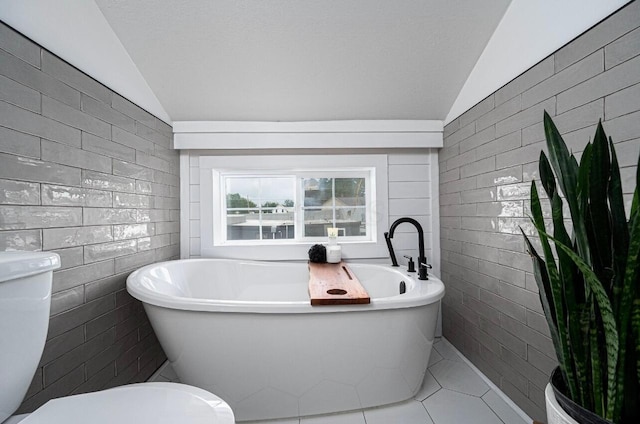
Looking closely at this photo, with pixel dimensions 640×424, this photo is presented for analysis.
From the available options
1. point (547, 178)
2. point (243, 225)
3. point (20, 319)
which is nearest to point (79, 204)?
point (20, 319)

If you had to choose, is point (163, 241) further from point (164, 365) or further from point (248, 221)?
point (164, 365)

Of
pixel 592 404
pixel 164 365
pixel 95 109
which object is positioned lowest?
pixel 164 365

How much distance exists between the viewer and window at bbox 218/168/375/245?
2559 mm

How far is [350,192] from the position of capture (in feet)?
8.46

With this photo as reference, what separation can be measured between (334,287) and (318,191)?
1189mm

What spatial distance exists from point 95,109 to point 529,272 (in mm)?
2334

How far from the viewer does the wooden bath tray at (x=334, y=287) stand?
130 cm

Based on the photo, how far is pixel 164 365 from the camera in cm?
200

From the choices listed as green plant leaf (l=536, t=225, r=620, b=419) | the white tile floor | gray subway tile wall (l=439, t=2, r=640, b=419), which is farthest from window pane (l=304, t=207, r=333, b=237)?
green plant leaf (l=536, t=225, r=620, b=419)

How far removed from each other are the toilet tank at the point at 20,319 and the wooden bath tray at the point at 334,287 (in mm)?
927

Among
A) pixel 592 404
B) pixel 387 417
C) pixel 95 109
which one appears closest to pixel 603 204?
pixel 592 404

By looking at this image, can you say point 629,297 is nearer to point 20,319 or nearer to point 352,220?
point 20,319

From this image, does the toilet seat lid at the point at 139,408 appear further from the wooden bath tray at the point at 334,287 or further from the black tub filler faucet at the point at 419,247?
the black tub filler faucet at the point at 419,247

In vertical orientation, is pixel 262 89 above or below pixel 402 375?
above
